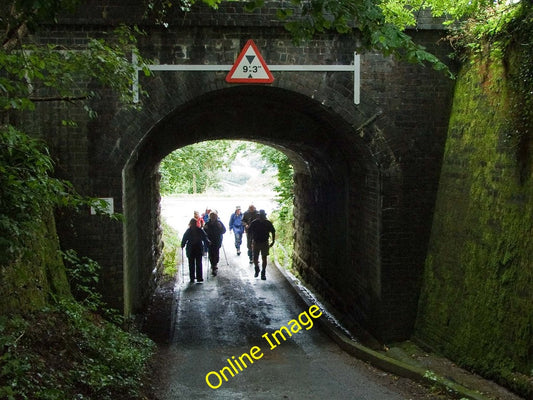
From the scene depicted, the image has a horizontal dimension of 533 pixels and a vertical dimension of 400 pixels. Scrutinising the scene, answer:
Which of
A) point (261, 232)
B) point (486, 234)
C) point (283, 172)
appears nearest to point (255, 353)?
point (486, 234)

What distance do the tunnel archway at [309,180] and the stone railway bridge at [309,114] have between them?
2.7 inches

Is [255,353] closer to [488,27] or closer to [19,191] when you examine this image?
[19,191]

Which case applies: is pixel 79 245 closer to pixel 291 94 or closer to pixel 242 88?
pixel 242 88

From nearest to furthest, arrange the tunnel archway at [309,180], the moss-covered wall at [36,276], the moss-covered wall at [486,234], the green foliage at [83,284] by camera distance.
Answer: the moss-covered wall at [36,276] → the moss-covered wall at [486,234] → the green foliage at [83,284] → the tunnel archway at [309,180]

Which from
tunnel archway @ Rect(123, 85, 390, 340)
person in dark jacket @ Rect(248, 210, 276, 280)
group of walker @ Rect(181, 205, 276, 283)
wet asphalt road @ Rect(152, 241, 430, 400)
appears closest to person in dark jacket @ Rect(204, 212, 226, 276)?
group of walker @ Rect(181, 205, 276, 283)

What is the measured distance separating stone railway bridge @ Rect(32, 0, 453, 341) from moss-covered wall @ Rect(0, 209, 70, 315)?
69 cm

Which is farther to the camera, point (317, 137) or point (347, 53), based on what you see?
point (317, 137)

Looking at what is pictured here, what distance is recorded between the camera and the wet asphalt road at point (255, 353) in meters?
6.89

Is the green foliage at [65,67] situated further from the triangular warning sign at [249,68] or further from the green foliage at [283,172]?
the green foliage at [283,172]

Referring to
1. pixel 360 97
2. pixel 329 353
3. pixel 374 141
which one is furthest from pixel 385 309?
pixel 360 97

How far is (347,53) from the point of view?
27.3 feet

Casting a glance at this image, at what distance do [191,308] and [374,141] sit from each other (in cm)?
547

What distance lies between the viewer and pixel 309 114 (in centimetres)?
1002

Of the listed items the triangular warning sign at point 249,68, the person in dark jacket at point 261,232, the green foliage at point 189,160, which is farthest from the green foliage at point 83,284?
the green foliage at point 189,160
